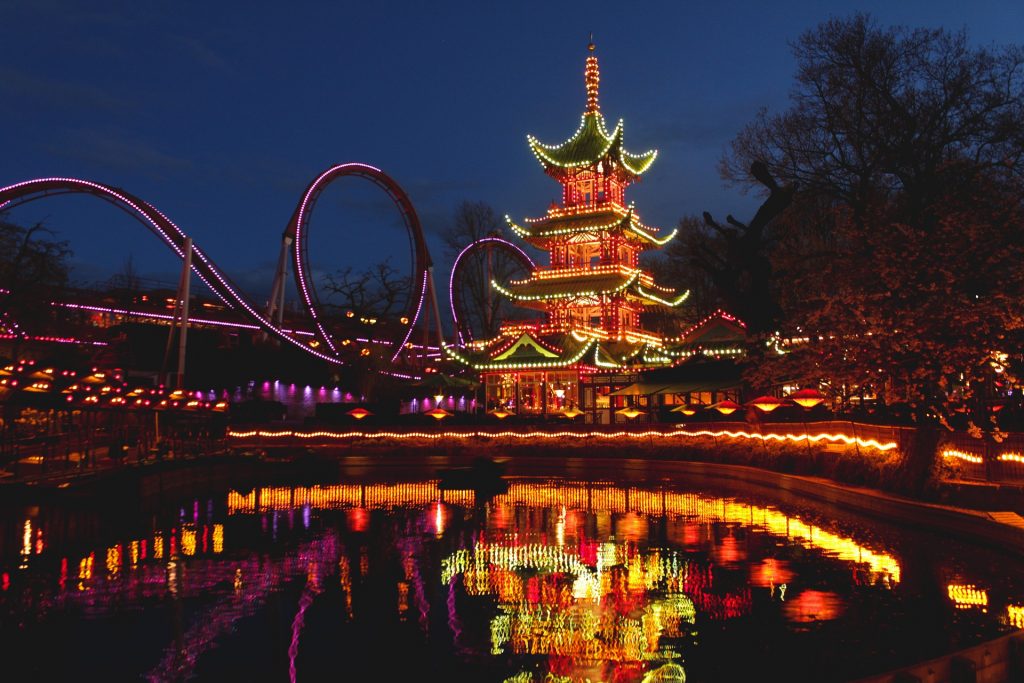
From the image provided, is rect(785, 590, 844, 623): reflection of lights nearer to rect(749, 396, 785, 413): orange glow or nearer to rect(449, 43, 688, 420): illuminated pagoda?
rect(749, 396, 785, 413): orange glow

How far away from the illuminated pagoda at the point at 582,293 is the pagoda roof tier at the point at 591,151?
0.22 ft

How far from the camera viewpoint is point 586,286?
55.5 m

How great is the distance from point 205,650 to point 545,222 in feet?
160

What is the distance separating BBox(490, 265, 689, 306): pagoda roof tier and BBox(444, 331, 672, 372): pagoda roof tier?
381 centimetres

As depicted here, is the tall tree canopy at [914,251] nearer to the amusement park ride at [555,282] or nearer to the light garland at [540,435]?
the light garland at [540,435]

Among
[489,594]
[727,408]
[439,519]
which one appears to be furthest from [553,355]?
[489,594]

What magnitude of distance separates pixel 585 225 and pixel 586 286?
154 inches

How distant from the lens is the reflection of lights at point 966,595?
12758 mm

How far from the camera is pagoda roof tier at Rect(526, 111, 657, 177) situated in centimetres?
5844

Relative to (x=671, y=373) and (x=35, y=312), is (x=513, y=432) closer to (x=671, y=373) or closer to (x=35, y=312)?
(x=671, y=373)

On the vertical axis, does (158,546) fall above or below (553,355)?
below

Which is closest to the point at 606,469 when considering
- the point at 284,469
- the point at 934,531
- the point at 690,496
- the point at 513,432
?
the point at 513,432

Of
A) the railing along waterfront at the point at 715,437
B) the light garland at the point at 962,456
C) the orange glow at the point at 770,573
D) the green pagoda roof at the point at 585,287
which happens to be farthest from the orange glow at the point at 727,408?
the orange glow at the point at 770,573

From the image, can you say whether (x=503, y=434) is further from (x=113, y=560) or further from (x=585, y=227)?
(x=113, y=560)
